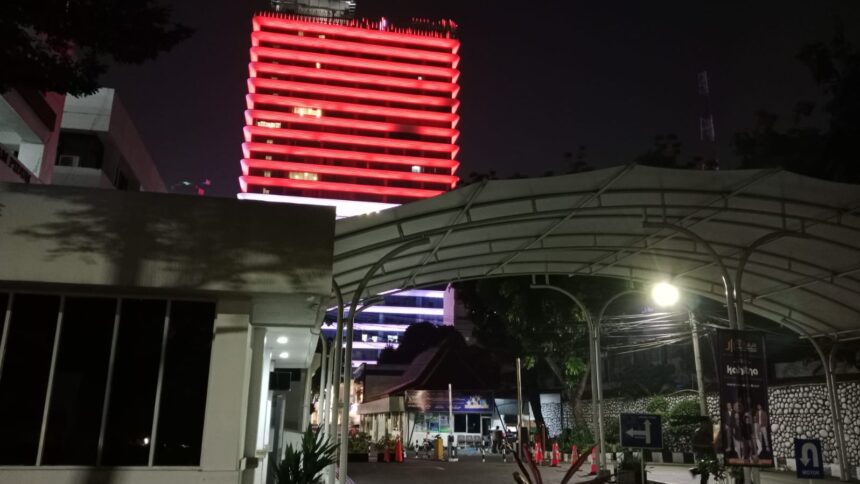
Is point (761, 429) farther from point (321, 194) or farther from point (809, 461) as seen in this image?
point (321, 194)

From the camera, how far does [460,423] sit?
134 ft

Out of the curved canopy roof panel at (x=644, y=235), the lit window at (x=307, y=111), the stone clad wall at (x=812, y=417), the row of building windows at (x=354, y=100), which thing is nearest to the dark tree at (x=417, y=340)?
the lit window at (x=307, y=111)

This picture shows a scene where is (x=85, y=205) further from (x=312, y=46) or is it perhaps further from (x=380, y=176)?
(x=312, y=46)

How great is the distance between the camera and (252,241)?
29.2 feet

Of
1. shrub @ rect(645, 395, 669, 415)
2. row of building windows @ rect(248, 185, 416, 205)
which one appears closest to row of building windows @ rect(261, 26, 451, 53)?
row of building windows @ rect(248, 185, 416, 205)

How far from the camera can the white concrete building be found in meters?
8.41

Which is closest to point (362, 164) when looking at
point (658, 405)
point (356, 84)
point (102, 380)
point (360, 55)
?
point (356, 84)

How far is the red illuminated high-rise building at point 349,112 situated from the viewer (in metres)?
124

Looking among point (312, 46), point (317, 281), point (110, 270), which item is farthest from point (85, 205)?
point (312, 46)

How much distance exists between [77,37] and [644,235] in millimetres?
10721

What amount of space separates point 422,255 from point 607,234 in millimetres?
3873

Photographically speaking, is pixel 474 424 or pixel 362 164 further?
pixel 362 164

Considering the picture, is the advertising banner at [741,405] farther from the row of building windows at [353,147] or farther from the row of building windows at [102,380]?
the row of building windows at [353,147]

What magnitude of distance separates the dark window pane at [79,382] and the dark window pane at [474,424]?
33920 millimetres
